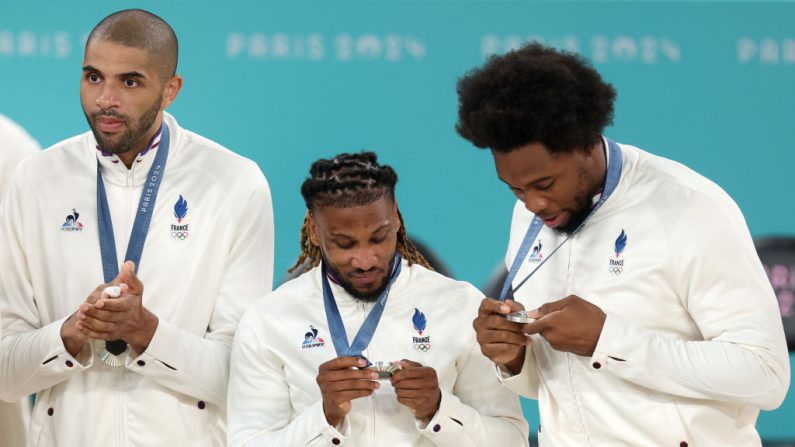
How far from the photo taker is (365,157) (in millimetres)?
3502

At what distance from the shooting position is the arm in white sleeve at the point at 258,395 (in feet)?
10.8

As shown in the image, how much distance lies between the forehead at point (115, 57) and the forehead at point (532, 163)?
120 cm

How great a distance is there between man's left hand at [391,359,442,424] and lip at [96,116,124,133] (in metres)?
1.16

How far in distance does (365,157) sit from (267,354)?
612 mm

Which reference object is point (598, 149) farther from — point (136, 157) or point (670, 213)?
point (136, 157)

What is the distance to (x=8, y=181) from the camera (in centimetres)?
415

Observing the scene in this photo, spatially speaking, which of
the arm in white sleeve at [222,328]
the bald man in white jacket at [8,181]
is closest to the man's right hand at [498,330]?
the arm in white sleeve at [222,328]

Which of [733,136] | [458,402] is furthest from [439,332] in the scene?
[733,136]

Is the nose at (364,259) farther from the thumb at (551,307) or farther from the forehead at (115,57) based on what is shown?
the forehead at (115,57)

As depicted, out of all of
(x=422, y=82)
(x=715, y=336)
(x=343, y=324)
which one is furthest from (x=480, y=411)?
(x=422, y=82)

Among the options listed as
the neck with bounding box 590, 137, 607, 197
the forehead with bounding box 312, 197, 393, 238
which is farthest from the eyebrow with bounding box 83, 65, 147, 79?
the neck with bounding box 590, 137, 607, 197

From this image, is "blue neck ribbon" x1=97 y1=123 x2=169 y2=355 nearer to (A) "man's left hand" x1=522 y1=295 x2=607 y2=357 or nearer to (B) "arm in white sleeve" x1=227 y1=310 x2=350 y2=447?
(B) "arm in white sleeve" x1=227 y1=310 x2=350 y2=447

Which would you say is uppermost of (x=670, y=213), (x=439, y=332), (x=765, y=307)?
(x=670, y=213)

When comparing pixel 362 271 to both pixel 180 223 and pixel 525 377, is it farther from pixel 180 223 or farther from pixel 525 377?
pixel 180 223
